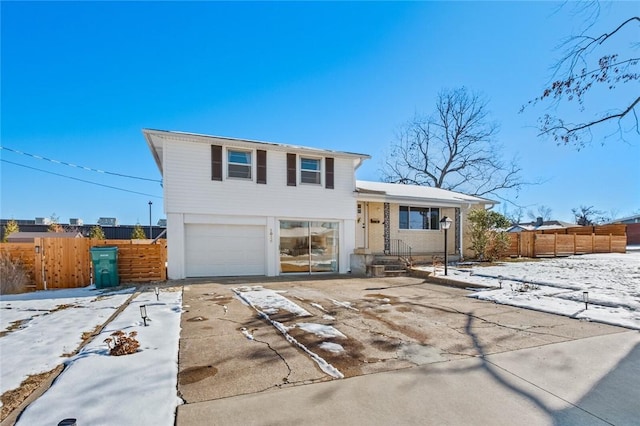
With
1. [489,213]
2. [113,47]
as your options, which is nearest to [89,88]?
[113,47]

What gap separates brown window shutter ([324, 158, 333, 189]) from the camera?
12.6m

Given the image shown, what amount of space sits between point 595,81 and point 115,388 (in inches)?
368

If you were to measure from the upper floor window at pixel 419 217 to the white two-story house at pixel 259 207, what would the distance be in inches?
49.9

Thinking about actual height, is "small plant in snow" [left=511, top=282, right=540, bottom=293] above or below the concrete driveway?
below

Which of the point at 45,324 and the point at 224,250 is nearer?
the point at 45,324

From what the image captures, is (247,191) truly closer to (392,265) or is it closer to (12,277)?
(392,265)

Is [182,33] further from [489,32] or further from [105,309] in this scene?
[489,32]

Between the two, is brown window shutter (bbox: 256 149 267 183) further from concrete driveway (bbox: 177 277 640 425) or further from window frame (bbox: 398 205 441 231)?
window frame (bbox: 398 205 441 231)

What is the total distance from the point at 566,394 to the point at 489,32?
10.1m

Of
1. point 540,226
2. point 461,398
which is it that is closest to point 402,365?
point 461,398

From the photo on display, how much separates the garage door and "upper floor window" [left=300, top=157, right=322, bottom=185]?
8.86 feet

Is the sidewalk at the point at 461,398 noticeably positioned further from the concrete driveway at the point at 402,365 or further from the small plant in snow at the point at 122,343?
the small plant in snow at the point at 122,343

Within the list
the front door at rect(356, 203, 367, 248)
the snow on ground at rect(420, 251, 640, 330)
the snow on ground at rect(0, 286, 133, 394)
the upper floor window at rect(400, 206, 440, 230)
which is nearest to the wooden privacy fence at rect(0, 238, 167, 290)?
the snow on ground at rect(0, 286, 133, 394)

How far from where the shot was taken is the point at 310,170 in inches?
494
